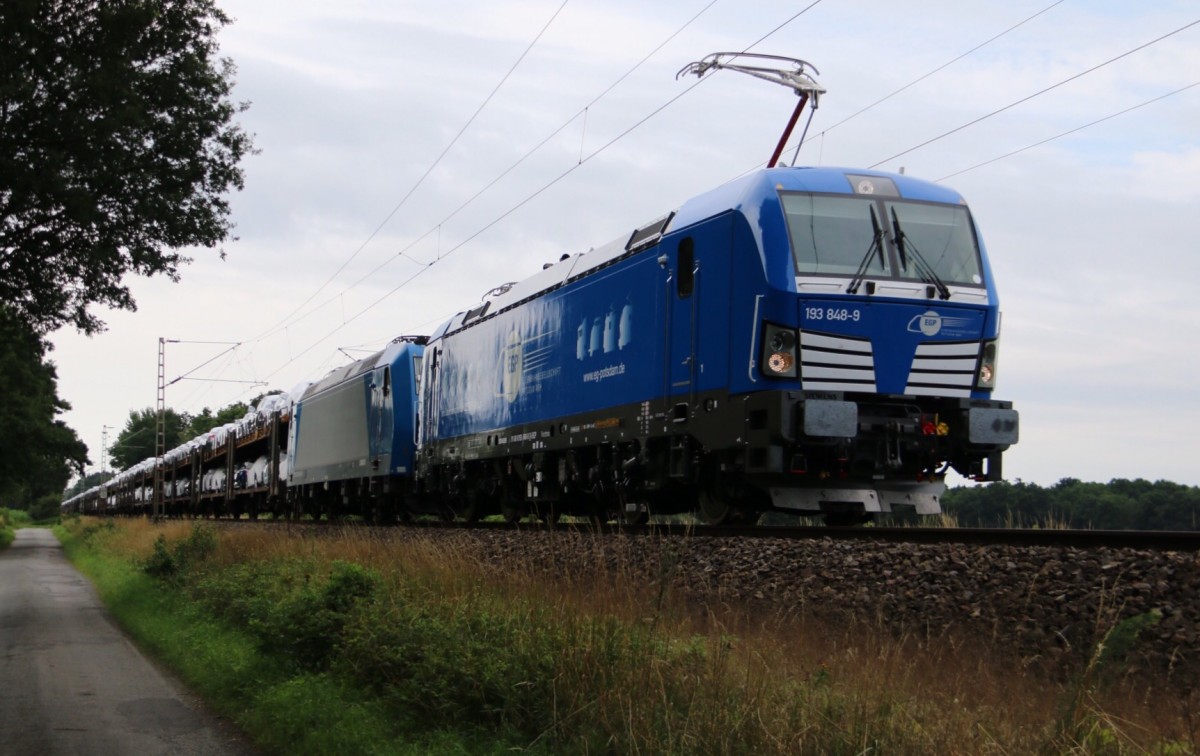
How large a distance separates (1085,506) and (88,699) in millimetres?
10889

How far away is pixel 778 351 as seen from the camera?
1209 cm

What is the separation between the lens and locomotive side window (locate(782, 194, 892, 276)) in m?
12.4

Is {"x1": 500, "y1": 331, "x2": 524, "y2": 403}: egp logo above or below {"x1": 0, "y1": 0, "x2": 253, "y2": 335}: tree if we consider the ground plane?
below

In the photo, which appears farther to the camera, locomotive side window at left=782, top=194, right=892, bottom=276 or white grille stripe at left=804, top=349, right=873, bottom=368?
locomotive side window at left=782, top=194, right=892, bottom=276

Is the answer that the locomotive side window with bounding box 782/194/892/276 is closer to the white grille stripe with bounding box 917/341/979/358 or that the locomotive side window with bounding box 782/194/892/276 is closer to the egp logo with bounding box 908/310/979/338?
the egp logo with bounding box 908/310/979/338

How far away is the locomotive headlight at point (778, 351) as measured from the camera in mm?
12047

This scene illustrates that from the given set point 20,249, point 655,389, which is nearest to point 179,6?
point 20,249

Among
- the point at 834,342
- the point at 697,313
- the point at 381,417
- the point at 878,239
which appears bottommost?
the point at 834,342

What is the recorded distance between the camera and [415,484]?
26.1m

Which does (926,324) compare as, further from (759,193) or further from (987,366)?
(759,193)

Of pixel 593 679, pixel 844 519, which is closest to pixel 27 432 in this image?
pixel 844 519

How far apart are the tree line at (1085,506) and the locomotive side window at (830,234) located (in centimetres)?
341

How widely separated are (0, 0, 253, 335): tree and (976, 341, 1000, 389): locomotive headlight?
11.7m

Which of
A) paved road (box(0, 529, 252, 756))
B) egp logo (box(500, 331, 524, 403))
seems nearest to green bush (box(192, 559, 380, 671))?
paved road (box(0, 529, 252, 756))
